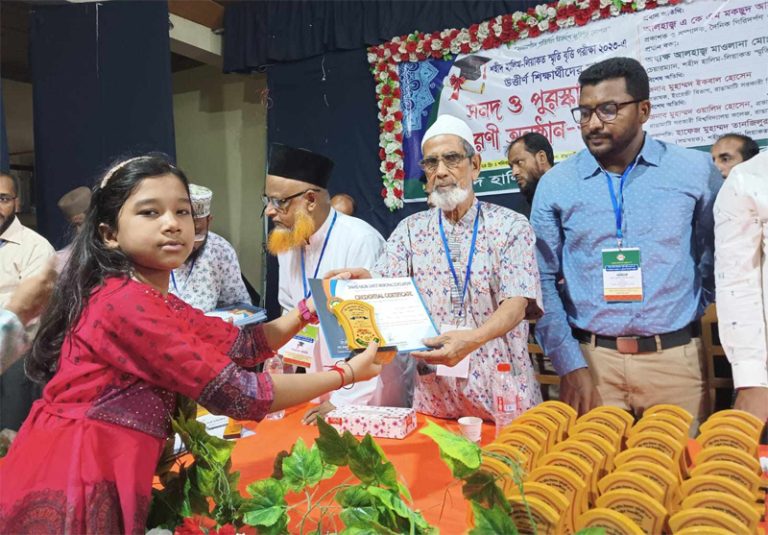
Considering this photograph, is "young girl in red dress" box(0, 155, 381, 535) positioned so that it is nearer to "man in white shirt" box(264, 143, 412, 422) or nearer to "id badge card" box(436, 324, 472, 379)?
"id badge card" box(436, 324, 472, 379)

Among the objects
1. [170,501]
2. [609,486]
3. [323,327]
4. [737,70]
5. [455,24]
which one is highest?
[455,24]

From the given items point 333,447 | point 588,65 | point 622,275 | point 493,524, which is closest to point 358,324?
point 333,447

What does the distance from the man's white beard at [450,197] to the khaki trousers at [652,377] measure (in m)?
0.73

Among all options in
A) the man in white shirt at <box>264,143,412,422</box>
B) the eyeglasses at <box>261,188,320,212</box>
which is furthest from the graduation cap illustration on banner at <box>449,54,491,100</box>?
the eyeglasses at <box>261,188,320,212</box>

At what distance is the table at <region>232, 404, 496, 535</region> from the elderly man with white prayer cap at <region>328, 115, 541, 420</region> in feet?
0.47

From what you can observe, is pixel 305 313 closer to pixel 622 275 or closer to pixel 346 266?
pixel 346 266

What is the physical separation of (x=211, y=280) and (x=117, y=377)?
6.82ft

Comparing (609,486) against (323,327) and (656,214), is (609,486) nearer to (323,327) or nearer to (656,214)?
(323,327)

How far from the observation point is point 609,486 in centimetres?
109

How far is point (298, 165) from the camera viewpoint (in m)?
2.83

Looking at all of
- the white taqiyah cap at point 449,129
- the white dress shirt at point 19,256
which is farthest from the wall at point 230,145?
the white taqiyah cap at point 449,129

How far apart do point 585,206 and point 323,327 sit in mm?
1151

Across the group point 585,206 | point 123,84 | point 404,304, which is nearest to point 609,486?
point 404,304

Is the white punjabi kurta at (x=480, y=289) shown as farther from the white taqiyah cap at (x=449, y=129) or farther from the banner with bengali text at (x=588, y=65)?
the banner with bengali text at (x=588, y=65)
